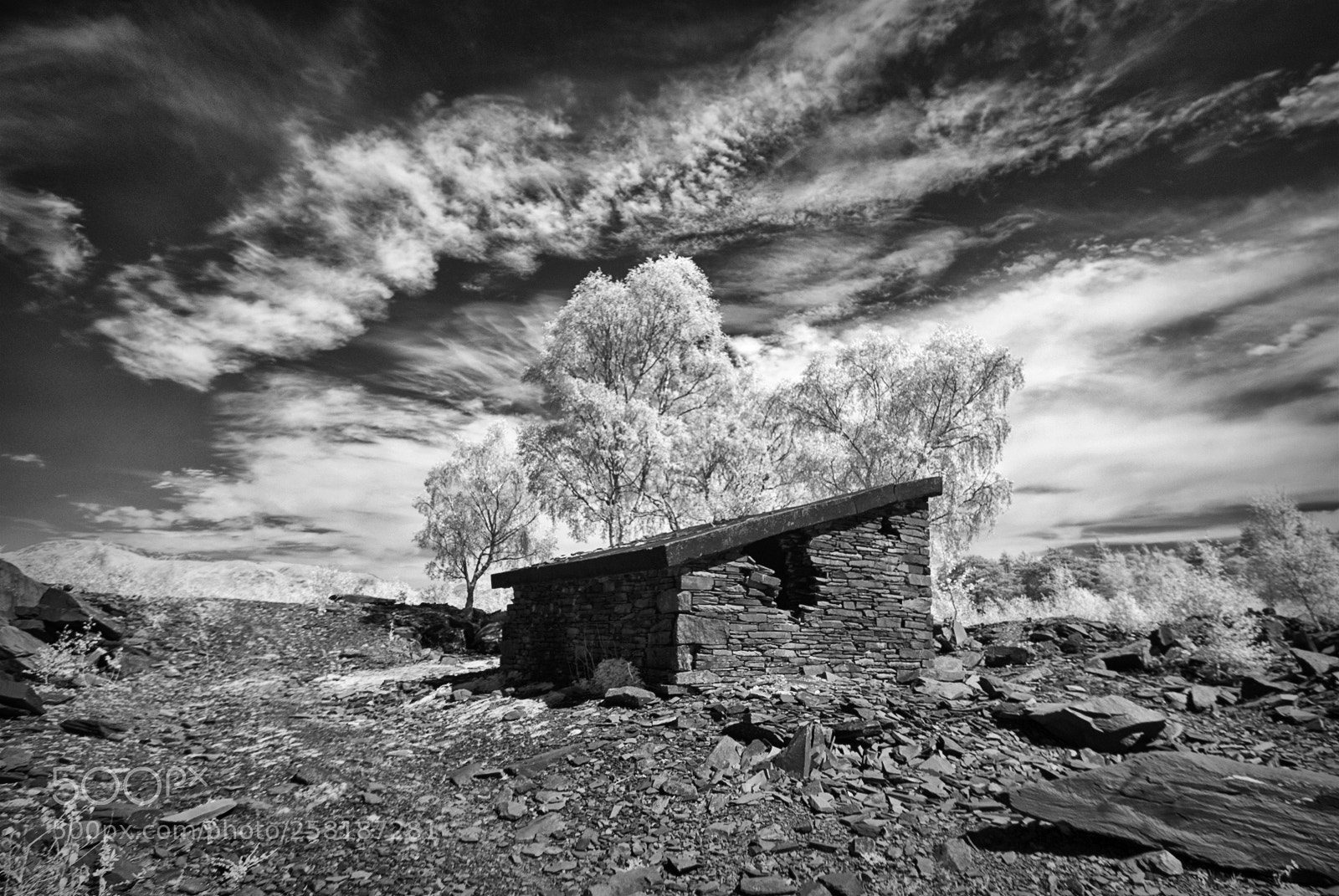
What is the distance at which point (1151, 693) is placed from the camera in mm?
9375

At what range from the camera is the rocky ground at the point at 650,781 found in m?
5.00

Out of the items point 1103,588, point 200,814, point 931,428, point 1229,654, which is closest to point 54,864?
point 200,814

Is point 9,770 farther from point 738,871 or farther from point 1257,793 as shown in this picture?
point 1257,793

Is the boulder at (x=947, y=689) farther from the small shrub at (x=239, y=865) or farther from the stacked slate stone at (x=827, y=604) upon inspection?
the small shrub at (x=239, y=865)

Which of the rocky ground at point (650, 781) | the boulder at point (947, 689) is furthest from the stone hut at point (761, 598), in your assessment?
the boulder at point (947, 689)

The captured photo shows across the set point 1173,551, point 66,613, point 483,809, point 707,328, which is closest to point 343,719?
point 483,809

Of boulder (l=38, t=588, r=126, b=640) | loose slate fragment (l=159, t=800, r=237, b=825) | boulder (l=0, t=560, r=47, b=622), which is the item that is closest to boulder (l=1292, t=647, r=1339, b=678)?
loose slate fragment (l=159, t=800, r=237, b=825)

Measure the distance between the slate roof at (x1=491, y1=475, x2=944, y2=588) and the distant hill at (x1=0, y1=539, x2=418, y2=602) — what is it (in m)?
16.5

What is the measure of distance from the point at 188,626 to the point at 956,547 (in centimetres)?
2400

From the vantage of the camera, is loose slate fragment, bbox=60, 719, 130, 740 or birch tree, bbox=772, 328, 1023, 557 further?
birch tree, bbox=772, 328, 1023, 557

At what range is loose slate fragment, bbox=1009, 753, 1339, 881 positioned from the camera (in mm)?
4652

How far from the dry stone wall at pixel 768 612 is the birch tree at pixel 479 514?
18.6 m

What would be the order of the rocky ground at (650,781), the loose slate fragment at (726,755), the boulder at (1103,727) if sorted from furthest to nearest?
→ the boulder at (1103,727), the loose slate fragment at (726,755), the rocky ground at (650,781)

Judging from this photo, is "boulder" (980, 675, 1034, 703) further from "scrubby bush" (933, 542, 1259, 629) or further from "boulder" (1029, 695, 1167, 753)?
"scrubby bush" (933, 542, 1259, 629)
